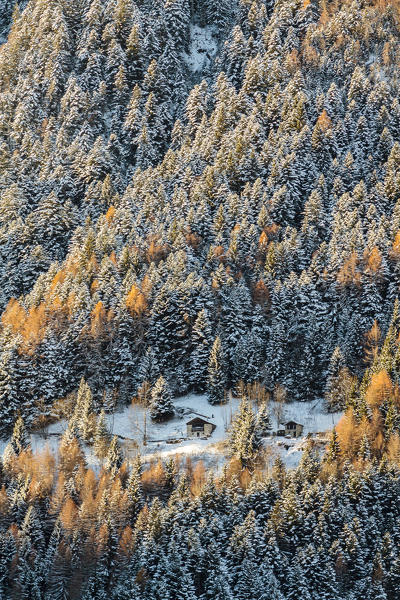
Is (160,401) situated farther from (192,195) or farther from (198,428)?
(192,195)

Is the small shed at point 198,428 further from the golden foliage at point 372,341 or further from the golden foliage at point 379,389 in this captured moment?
the golden foliage at point 372,341

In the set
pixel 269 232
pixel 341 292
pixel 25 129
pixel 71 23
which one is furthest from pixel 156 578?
pixel 71 23

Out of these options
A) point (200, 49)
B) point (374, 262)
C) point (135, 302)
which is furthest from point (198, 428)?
point (200, 49)

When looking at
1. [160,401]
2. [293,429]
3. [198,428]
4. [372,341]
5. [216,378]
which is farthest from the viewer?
[372,341]


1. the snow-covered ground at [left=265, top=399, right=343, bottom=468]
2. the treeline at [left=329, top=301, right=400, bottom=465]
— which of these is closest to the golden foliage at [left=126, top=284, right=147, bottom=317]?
the snow-covered ground at [left=265, top=399, right=343, bottom=468]

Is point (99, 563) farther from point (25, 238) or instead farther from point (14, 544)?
point (25, 238)

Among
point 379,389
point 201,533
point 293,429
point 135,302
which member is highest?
point 135,302

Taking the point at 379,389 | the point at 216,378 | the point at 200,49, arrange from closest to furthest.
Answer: the point at 379,389 → the point at 216,378 → the point at 200,49
